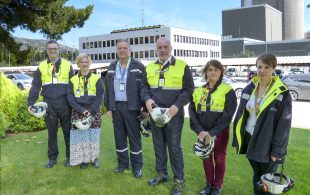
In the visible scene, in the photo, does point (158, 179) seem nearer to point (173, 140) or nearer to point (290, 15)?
point (173, 140)

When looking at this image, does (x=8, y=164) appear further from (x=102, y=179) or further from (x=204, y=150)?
(x=204, y=150)

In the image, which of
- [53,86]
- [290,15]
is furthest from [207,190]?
[290,15]

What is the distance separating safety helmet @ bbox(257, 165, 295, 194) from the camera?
3.68 m

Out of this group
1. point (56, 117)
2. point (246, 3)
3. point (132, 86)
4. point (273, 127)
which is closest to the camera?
point (273, 127)

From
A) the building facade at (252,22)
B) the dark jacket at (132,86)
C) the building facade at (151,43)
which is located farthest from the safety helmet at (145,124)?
the building facade at (252,22)

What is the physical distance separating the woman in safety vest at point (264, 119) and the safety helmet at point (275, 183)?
0.46 feet

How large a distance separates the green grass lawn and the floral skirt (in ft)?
0.68

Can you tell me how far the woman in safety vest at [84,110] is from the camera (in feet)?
18.5

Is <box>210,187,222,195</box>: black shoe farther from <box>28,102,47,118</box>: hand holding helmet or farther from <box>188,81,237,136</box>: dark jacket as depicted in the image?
<box>28,102,47,118</box>: hand holding helmet

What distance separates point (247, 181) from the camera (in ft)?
17.3

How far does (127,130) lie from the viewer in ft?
17.8

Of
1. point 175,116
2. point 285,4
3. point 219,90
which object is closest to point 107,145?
point 175,116

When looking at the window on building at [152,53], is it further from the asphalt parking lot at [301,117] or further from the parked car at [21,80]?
the asphalt parking lot at [301,117]

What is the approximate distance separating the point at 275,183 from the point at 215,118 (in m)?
1.09
